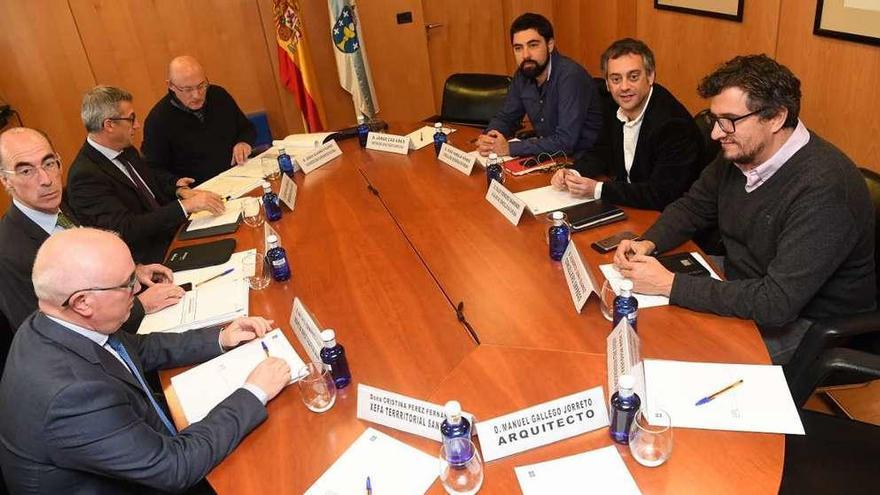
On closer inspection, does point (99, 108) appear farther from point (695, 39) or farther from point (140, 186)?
point (695, 39)

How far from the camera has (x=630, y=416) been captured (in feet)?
4.06

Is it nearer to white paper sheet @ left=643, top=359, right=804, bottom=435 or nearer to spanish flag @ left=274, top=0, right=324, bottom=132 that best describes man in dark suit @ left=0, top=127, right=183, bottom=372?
white paper sheet @ left=643, top=359, right=804, bottom=435

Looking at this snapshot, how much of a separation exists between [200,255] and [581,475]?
5.66ft

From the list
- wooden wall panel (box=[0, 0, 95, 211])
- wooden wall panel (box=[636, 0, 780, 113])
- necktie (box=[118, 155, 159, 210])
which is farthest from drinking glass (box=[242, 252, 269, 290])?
wooden wall panel (box=[0, 0, 95, 211])

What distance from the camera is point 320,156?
3.22 m

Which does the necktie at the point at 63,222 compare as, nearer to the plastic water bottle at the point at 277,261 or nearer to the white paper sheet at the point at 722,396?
the plastic water bottle at the point at 277,261

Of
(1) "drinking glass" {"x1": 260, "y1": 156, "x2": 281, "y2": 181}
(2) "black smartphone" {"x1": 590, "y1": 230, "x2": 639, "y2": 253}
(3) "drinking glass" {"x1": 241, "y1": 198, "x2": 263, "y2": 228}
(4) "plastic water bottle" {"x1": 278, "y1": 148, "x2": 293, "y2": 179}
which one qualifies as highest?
(4) "plastic water bottle" {"x1": 278, "y1": 148, "x2": 293, "y2": 179}

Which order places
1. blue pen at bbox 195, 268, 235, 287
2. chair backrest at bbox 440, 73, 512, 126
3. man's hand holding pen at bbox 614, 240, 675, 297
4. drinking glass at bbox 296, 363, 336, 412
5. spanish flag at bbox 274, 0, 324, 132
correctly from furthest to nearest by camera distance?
spanish flag at bbox 274, 0, 324, 132
chair backrest at bbox 440, 73, 512, 126
blue pen at bbox 195, 268, 235, 287
man's hand holding pen at bbox 614, 240, 675, 297
drinking glass at bbox 296, 363, 336, 412

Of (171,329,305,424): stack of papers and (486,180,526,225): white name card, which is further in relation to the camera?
(486,180,526,225): white name card

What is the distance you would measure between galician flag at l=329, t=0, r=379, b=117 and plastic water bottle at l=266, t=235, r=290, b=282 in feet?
10.3

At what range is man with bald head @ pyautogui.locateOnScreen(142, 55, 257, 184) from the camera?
3373mm

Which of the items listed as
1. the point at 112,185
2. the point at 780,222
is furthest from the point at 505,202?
the point at 112,185

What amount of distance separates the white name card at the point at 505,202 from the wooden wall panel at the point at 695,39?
1636 millimetres

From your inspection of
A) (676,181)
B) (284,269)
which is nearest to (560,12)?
(676,181)
